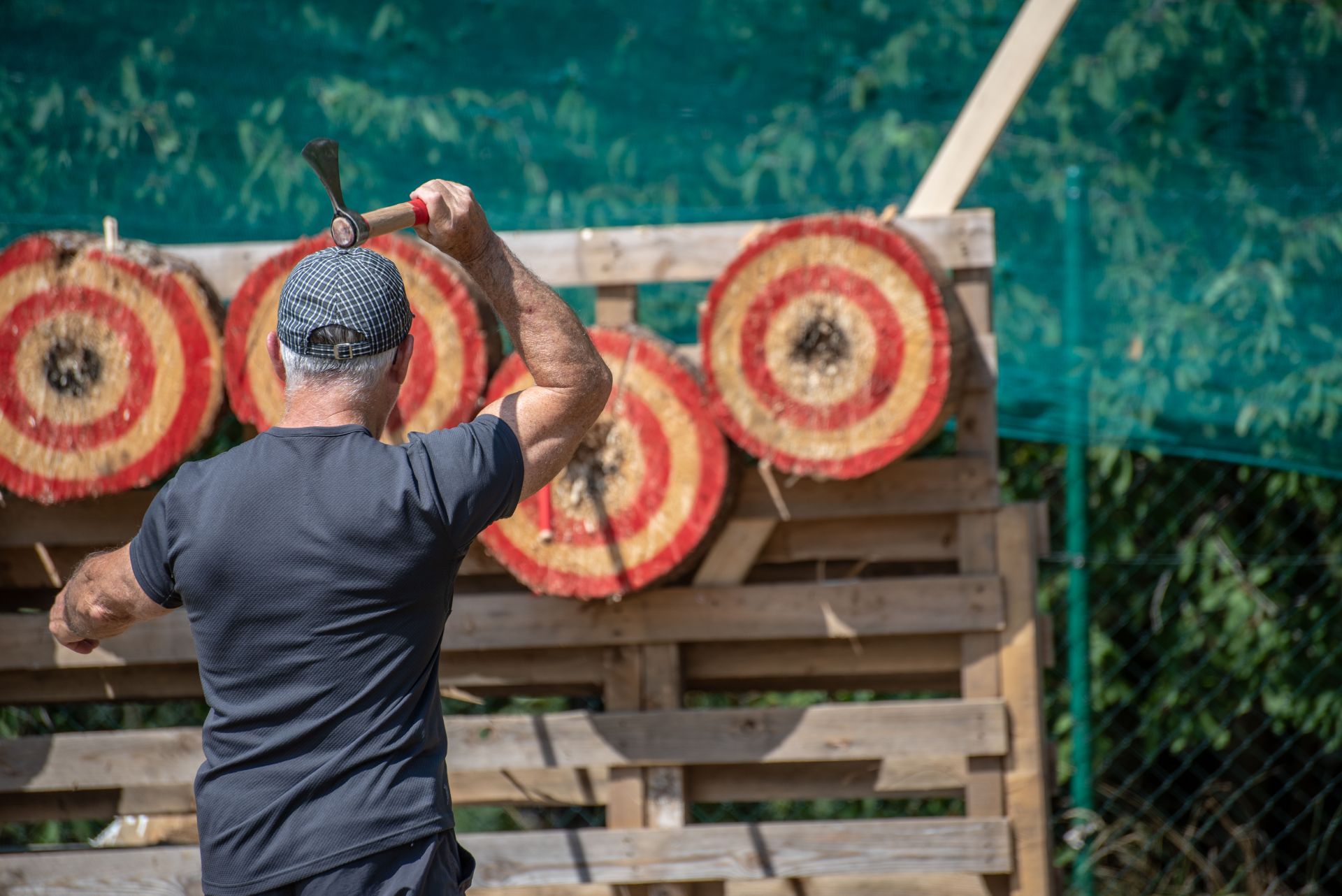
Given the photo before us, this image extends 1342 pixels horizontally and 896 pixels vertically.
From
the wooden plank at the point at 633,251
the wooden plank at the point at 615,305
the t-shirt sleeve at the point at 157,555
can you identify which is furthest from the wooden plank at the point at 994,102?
the t-shirt sleeve at the point at 157,555

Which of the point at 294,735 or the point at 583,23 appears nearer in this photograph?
the point at 294,735

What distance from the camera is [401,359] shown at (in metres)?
1.61

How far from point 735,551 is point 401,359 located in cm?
138

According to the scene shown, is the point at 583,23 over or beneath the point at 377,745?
over

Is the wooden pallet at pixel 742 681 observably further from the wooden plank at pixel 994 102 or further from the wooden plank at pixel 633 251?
the wooden plank at pixel 994 102

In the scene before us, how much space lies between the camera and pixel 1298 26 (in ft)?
10.8

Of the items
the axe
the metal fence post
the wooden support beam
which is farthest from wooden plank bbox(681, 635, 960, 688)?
the axe

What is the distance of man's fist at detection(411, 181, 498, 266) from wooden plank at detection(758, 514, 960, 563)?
1.43 m

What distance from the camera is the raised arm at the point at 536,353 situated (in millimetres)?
1636

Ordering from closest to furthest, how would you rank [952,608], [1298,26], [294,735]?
1. [294,735]
2. [952,608]
3. [1298,26]

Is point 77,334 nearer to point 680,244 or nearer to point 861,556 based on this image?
point 680,244

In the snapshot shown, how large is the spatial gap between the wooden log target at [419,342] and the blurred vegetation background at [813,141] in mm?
503

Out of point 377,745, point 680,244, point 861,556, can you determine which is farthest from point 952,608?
point 377,745

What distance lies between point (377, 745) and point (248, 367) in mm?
1516
